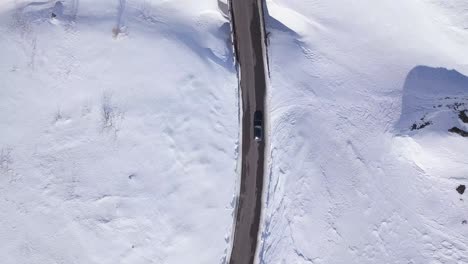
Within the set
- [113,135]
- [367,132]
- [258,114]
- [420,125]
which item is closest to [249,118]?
[258,114]

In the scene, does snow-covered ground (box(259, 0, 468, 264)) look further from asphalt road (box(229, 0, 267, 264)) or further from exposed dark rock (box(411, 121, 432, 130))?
asphalt road (box(229, 0, 267, 264))

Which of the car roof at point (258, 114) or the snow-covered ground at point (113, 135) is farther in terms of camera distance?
the car roof at point (258, 114)

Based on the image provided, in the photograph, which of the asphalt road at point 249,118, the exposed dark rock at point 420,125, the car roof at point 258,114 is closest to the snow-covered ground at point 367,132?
the exposed dark rock at point 420,125

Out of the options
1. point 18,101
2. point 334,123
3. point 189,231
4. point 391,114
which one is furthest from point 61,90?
point 391,114

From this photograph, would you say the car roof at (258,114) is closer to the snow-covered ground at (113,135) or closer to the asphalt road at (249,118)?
the asphalt road at (249,118)

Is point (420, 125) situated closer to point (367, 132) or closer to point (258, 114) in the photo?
point (367, 132)
